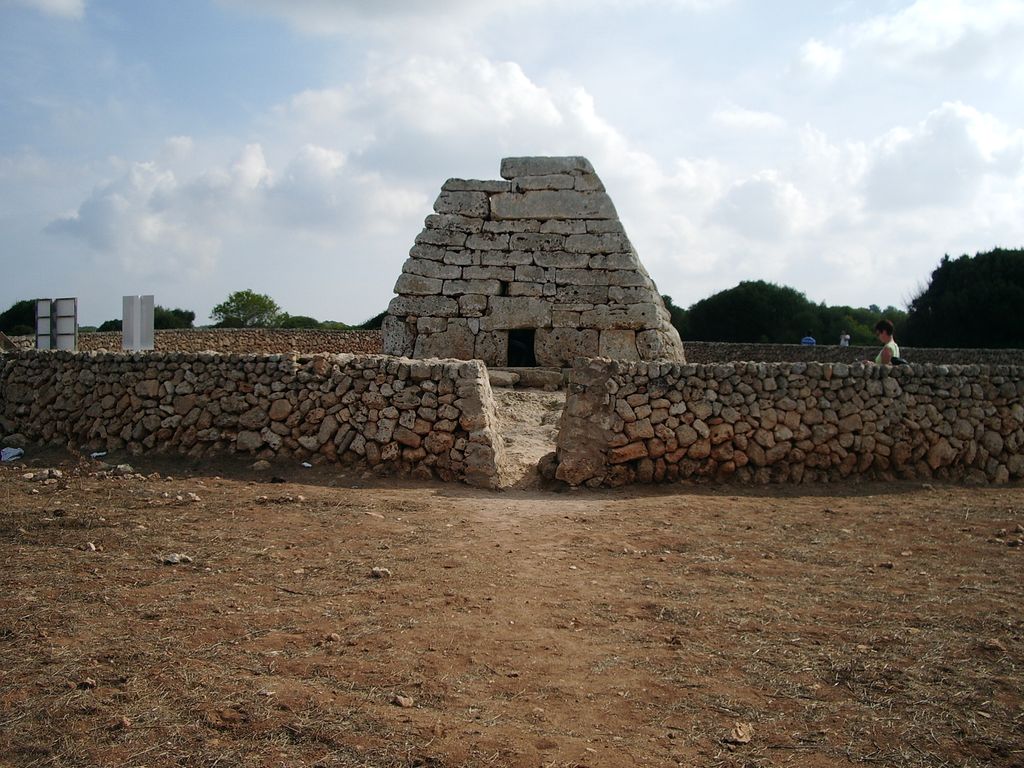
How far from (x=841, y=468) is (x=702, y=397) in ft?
4.90

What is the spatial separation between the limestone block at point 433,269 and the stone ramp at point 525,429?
83.1 inches

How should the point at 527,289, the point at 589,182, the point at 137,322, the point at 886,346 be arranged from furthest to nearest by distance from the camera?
the point at 589,182, the point at 527,289, the point at 137,322, the point at 886,346

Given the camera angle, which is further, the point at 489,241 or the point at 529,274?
the point at 489,241

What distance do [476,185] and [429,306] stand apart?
1.98 meters

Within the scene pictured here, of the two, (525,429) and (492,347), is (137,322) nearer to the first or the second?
(492,347)

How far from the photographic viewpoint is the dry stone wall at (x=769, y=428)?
7973mm

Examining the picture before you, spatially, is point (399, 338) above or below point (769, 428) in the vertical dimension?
above

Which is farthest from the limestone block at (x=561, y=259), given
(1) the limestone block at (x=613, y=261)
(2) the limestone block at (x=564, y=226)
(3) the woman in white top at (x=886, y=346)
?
(3) the woman in white top at (x=886, y=346)

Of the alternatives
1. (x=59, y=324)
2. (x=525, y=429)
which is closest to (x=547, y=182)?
(x=525, y=429)

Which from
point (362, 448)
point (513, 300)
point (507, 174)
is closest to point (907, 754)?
point (362, 448)

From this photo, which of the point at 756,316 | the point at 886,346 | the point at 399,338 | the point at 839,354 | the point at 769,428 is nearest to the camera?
the point at 769,428

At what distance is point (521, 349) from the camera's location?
42.1 feet

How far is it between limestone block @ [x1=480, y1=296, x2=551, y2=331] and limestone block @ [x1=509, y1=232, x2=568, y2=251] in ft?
2.53

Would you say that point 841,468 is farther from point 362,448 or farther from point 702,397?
point 362,448
